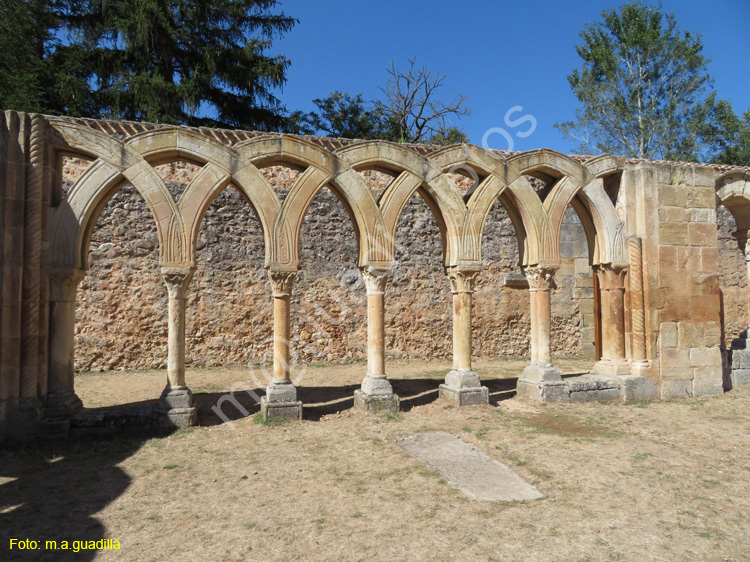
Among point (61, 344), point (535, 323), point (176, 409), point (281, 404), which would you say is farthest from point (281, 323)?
point (535, 323)

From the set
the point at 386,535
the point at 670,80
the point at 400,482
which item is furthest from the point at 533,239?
the point at 670,80

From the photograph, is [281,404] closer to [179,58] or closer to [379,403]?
[379,403]

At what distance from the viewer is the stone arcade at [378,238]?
5633 mm

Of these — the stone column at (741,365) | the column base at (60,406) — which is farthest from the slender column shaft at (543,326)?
the column base at (60,406)

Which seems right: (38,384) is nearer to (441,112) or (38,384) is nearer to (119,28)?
(119,28)

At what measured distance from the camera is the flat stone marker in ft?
13.6

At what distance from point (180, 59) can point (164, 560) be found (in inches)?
655

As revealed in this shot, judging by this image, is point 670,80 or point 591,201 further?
point 670,80

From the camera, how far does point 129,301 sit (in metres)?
10.3

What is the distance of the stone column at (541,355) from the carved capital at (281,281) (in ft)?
12.7

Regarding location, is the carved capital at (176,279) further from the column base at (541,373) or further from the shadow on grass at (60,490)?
the column base at (541,373)

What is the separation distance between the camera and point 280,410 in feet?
20.7

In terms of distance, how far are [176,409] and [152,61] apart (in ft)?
44.6

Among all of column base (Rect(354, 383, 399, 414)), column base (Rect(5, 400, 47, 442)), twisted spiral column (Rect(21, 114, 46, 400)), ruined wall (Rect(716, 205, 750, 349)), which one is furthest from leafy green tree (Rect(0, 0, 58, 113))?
ruined wall (Rect(716, 205, 750, 349))
